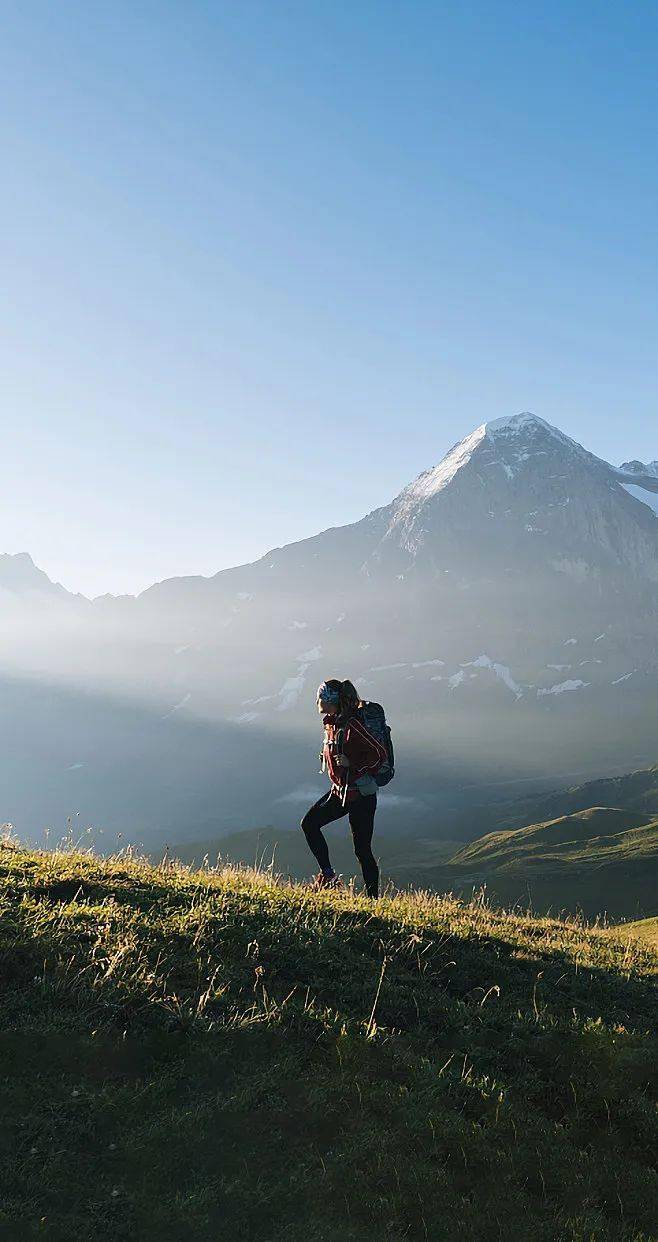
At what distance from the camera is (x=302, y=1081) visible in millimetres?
6293

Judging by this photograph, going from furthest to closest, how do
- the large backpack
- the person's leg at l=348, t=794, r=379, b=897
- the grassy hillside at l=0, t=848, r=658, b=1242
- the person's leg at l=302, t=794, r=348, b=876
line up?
the person's leg at l=302, t=794, r=348, b=876 → the large backpack → the person's leg at l=348, t=794, r=379, b=897 → the grassy hillside at l=0, t=848, r=658, b=1242

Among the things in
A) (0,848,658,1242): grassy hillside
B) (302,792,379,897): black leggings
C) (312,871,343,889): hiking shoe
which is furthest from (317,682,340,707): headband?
(0,848,658,1242): grassy hillside

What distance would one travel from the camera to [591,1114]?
6.47m

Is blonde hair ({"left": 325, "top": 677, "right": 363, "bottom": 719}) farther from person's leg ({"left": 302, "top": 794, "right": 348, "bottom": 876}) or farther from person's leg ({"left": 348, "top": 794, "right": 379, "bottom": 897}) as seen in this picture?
person's leg ({"left": 302, "top": 794, "right": 348, "bottom": 876})

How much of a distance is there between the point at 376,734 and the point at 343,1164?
9033mm

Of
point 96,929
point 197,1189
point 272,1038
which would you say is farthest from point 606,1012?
point 96,929

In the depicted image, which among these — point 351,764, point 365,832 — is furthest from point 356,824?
point 351,764

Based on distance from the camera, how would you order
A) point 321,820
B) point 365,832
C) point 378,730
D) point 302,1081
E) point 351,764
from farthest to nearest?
point 321,820 → point 378,730 → point 365,832 → point 351,764 → point 302,1081

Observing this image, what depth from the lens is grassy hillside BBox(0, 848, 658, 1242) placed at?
16.5 ft

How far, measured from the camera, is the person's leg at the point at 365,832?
1403 centimetres

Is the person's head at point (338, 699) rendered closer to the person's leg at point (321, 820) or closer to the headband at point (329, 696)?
the headband at point (329, 696)

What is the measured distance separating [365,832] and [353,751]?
1681 mm

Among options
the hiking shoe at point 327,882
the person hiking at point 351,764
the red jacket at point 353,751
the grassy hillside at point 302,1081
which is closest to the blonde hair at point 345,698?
the person hiking at point 351,764

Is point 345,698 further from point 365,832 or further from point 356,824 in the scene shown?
point 365,832
